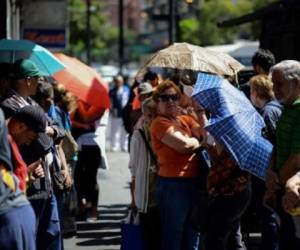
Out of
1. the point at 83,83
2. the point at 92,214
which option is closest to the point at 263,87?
the point at 83,83

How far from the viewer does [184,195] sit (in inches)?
327

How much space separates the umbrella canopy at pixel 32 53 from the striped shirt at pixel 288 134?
3.11 metres

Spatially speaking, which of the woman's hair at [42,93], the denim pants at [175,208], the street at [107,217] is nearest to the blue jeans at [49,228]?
the denim pants at [175,208]

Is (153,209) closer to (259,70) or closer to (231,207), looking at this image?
(231,207)

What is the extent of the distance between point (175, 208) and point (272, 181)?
63.7 inches

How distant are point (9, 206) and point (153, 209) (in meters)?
3.37

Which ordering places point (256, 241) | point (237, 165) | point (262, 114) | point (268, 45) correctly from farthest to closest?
point (268, 45)
point (256, 241)
point (262, 114)
point (237, 165)

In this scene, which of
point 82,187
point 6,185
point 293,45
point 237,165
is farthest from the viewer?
point 293,45

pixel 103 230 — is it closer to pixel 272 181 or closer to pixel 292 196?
pixel 272 181

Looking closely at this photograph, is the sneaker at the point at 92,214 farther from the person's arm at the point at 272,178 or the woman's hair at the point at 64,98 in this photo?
the person's arm at the point at 272,178

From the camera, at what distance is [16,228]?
18.5ft

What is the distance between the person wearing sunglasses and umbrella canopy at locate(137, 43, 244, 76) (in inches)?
43.2

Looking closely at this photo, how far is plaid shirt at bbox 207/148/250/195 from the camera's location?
308 inches

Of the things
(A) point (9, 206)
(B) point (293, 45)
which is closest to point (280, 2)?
(B) point (293, 45)
